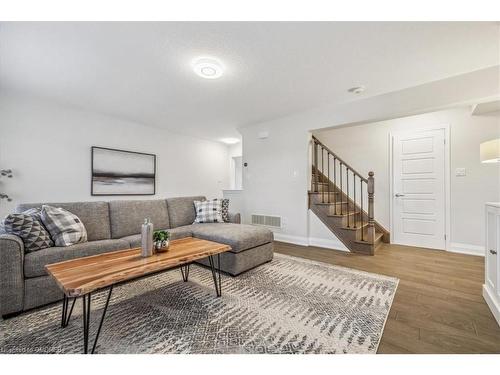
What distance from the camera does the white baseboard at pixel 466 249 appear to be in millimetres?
3175

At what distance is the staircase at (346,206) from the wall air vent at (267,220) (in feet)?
2.38

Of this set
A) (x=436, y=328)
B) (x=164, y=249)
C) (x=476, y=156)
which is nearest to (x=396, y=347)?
(x=436, y=328)

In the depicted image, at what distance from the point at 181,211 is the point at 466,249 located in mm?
4284

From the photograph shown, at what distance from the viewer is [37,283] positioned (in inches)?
67.9

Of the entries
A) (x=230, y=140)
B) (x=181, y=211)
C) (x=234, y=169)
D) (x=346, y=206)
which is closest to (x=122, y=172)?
(x=181, y=211)

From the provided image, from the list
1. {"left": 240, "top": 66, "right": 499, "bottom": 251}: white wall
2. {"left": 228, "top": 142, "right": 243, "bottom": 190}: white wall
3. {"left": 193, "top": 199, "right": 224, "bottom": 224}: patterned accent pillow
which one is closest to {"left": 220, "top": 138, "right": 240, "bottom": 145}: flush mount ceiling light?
{"left": 228, "top": 142, "right": 243, "bottom": 190}: white wall

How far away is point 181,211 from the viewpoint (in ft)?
11.1

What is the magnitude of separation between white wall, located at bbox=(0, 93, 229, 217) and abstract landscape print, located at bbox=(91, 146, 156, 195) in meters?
0.11

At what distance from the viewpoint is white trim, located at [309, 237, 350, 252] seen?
3509mm

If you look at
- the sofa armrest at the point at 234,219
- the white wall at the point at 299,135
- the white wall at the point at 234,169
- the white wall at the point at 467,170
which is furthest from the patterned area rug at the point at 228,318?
the white wall at the point at 234,169
